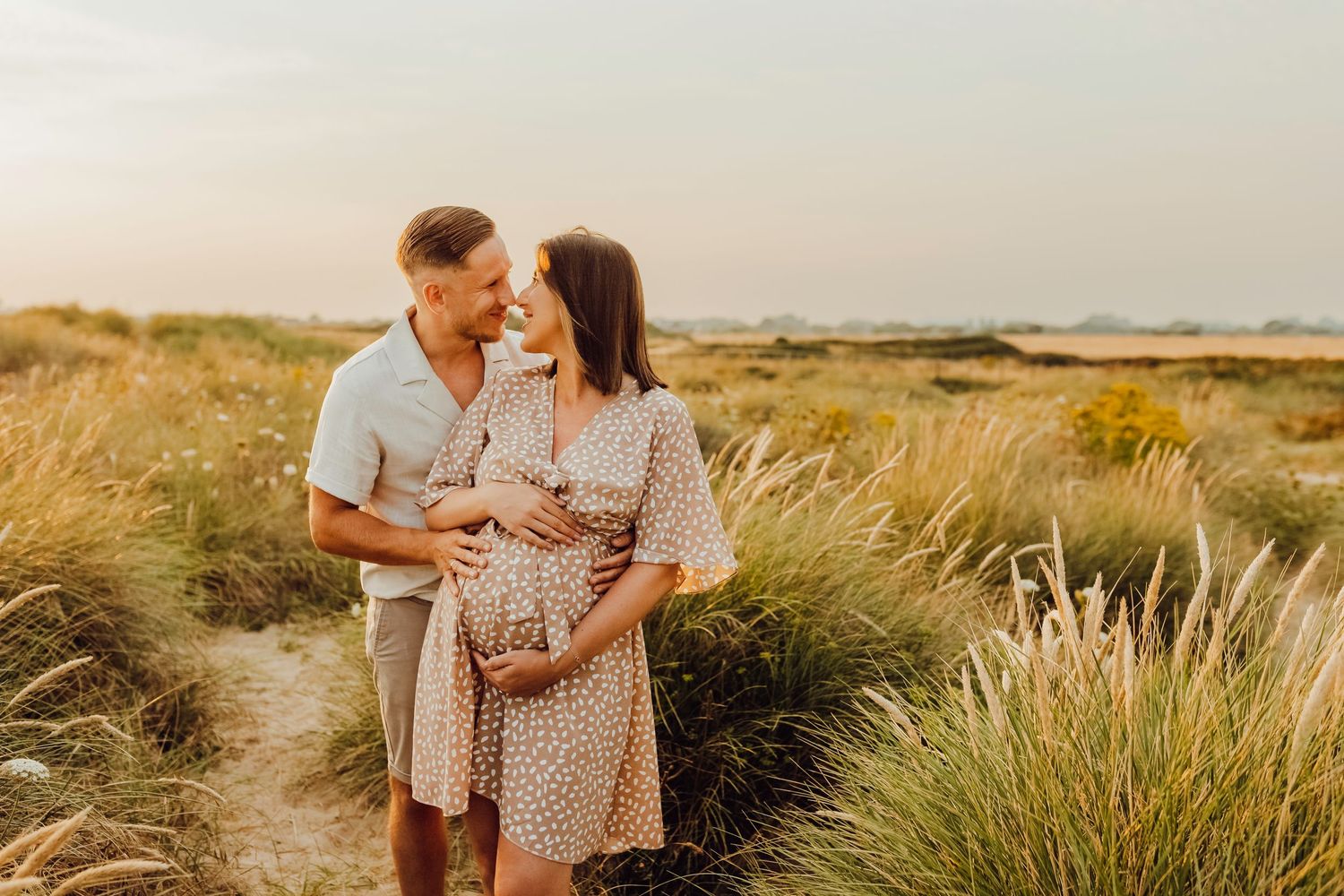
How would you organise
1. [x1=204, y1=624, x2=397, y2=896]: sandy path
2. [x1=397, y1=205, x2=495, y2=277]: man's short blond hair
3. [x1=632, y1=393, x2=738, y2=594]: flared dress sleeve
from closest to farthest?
1. [x1=632, y1=393, x2=738, y2=594]: flared dress sleeve
2. [x1=397, y1=205, x2=495, y2=277]: man's short blond hair
3. [x1=204, y1=624, x2=397, y2=896]: sandy path

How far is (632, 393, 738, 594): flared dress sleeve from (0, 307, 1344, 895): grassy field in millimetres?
557

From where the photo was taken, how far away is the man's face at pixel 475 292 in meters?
2.89

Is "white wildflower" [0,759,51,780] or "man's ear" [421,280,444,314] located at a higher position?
"man's ear" [421,280,444,314]

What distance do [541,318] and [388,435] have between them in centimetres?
68

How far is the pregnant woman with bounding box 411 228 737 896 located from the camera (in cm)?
248

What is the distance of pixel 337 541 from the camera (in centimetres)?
291

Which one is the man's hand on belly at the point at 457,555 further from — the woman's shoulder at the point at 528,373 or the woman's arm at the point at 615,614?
the woman's shoulder at the point at 528,373

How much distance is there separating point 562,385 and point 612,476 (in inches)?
14.5

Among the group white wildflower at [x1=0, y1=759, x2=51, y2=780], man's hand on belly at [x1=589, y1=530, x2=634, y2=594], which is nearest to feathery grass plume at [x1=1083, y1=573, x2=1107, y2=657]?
man's hand on belly at [x1=589, y1=530, x2=634, y2=594]

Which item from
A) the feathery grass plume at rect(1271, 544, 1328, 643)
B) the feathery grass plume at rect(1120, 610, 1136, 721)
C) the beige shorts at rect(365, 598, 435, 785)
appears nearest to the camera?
the feathery grass plume at rect(1271, 544, 1328, 643)

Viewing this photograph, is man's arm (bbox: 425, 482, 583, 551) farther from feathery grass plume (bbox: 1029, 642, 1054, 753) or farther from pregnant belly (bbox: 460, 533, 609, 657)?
feathery grass plume (bbox: 1029, 642, 1054, 753)

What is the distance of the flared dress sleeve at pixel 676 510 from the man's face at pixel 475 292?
698mm

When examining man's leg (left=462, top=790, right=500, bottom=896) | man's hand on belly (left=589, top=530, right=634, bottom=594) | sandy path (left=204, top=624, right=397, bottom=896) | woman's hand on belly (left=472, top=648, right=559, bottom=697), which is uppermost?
man's hand on belly (left=589, top=530, right=634, bottom=594)

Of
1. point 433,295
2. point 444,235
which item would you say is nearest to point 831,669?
point 433,295
